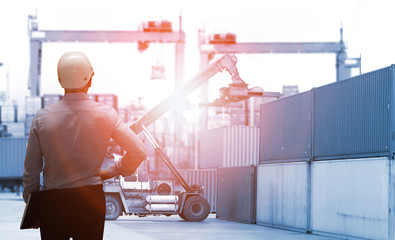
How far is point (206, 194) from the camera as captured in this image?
2941 centimetres

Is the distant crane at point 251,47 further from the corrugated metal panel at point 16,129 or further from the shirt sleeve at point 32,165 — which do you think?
the shirt sleeve at point 32,165

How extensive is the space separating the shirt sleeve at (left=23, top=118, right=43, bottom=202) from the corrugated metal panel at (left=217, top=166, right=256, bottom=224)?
18894 millimetres

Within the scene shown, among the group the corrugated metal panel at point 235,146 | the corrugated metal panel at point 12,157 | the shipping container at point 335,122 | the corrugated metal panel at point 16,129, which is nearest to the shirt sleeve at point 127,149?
the shipping container at point 335,122

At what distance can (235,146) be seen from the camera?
31.1m

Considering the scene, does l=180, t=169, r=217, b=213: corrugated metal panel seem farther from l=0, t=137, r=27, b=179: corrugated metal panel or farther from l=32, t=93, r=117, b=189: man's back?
l=0, t=137, r=27, b=179: corrugated metal panel

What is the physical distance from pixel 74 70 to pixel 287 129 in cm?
1678

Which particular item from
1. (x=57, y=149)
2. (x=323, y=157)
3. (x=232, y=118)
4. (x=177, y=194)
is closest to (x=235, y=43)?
(x=232, y=118)

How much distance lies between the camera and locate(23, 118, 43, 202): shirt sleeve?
3.75m

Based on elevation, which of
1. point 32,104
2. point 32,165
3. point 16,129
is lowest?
point 32,165

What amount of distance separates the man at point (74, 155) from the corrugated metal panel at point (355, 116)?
11.7 meters

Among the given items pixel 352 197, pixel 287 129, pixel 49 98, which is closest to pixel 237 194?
pixel 287 129

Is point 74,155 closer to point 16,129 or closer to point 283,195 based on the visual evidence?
point 283,195

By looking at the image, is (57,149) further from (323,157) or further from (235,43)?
(235,43)

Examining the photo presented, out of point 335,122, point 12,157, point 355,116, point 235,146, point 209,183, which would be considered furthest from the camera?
point 12,157
